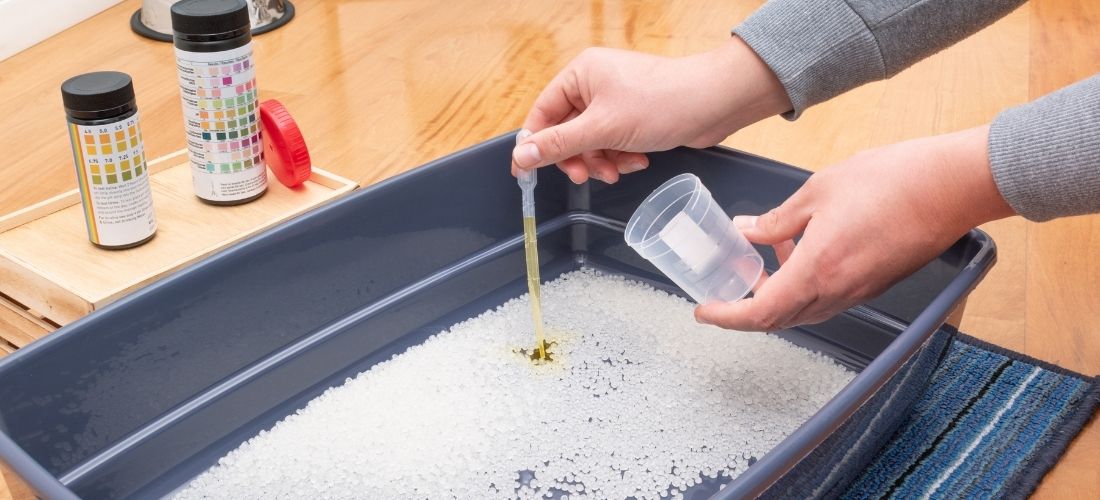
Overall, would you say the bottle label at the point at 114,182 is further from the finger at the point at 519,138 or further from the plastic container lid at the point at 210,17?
the finger at the point at 519,138

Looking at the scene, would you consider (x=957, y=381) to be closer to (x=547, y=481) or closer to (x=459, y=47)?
(x=547, y=481)

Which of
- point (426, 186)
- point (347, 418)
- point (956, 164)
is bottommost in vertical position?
point (347, 418)

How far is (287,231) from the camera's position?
2.39 ft

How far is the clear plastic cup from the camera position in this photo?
0.66 m

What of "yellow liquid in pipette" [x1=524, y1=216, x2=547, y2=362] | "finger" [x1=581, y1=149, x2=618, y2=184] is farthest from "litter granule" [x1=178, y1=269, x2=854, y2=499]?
"finger" [x1=581, y1=149, x2=618, y2=184]

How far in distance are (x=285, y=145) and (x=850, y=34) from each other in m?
0.45

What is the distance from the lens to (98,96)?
28.2 inches

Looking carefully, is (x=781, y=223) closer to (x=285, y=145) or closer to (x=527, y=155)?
(x=527, y=155)

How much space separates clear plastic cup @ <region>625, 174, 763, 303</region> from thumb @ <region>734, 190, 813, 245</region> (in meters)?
0.01

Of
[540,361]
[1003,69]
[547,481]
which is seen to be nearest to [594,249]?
[540,361]

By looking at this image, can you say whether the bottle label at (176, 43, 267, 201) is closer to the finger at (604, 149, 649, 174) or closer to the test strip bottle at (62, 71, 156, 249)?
the test strip bottle at (62, 71, 156, 249)

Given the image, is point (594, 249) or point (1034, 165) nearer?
point (1034, 165)

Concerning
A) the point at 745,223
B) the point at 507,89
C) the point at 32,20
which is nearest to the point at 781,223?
the point at 745,223

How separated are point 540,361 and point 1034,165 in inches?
15.4
